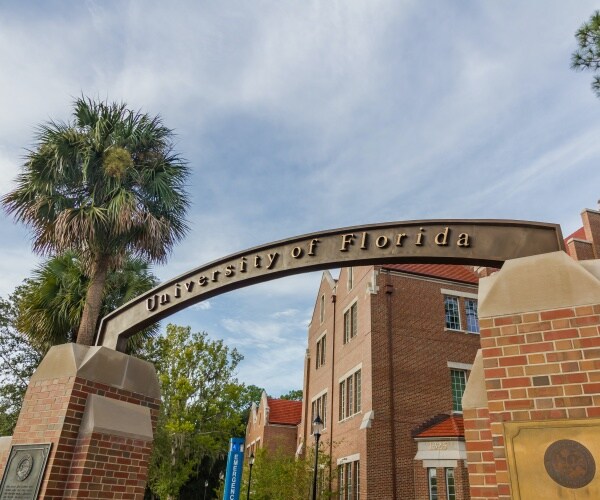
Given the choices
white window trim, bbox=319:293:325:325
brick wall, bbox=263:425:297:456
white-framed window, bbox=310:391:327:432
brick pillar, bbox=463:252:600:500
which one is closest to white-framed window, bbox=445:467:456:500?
white-framed window, bbox=310:391:327:432

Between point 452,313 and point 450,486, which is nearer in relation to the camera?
point 450,486

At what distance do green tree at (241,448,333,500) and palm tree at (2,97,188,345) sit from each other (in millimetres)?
13971

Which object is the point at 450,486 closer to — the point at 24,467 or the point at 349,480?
the point at 349,480

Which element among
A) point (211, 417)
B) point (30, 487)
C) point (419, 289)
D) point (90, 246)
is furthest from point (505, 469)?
point (211, 417)

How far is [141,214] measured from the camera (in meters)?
8.32

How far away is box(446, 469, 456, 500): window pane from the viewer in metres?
17.4

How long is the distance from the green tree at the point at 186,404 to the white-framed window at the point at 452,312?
436 inches

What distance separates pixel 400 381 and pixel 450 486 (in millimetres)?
4109

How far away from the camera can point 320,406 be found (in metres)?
25.9

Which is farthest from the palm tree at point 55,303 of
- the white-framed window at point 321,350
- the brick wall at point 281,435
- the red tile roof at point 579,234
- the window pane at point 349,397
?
the brick wall at point 281,435

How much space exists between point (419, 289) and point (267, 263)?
17797 millimetres

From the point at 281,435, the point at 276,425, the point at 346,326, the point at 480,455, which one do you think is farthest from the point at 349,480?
the point at 480,455

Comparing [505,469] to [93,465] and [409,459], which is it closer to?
[93,465]

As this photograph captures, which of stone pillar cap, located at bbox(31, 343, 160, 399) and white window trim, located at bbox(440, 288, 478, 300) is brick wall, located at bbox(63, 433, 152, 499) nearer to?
stone pillar cap, located at bbox(31, 343, 160, 399)
